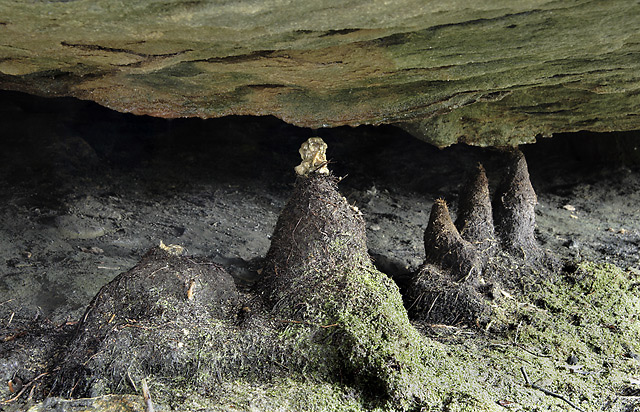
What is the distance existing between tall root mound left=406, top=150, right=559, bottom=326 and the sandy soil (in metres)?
0.70

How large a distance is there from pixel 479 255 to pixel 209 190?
2.89 m

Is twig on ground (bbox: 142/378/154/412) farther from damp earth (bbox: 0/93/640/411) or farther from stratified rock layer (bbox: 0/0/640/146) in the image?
stratified rock layer (bbox: 0/0/640/146)

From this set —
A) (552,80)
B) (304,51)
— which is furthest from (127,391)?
(552,80)

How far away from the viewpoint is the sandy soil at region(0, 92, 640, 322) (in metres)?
4.23

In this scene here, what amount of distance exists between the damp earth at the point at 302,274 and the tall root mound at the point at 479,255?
0.01m

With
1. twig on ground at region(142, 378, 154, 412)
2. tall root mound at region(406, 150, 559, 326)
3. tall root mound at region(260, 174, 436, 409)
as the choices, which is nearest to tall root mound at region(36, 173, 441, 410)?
tall root mound at region(260, 174, 436, 409)

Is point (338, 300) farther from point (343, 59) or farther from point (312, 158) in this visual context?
point (343, 59)

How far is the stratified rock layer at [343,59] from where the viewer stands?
221 cm

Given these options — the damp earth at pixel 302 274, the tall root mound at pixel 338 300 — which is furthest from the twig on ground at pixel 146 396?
the tall root mound at pixel 338 300

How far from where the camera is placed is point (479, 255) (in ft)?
13.0

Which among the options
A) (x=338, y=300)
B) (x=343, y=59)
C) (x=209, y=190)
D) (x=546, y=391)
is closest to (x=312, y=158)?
(x=343, y=59)

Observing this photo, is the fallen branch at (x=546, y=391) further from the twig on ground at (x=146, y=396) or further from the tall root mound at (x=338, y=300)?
the twig on ground at (x=146, y=396)

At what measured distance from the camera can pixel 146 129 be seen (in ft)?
22.4

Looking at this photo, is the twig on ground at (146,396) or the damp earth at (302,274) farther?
the damp earth at (302,274)
